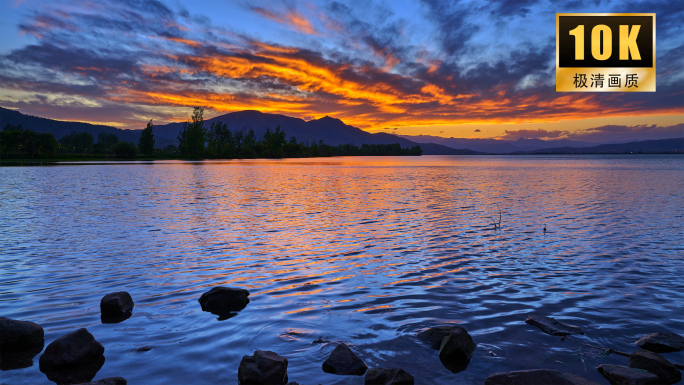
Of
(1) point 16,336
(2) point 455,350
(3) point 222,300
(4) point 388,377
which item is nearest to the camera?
(4) point 388,377

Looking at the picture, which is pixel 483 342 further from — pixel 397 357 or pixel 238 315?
pixel 238 315

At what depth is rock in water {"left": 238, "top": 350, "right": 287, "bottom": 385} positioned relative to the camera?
24.5ft

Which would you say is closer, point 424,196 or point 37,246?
point 37,246

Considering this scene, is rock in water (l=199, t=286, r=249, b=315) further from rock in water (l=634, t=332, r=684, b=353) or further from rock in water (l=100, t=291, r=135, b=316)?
rock in water (l=634, t=332, r=684, b=353)

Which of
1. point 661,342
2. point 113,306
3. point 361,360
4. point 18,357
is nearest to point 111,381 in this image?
point 18,357

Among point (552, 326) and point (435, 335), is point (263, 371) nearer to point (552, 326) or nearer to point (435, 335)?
point (435, 335)

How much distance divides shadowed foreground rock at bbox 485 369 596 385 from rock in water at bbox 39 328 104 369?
8.09 metres

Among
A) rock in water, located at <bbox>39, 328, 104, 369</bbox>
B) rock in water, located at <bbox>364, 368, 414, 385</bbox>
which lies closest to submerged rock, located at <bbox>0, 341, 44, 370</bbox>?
rock in water, located at <bbox>39, 328, 104, 369</bbox>

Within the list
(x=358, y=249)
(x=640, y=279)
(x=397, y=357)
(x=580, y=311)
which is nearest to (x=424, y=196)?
(x=358, y=249)

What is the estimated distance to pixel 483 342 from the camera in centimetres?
957

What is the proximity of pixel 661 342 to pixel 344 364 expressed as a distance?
7319mm

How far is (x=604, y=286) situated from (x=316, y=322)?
10.3 m

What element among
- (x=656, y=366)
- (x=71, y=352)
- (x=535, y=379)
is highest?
(x=71, y=352)

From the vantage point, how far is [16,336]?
8.99 m
